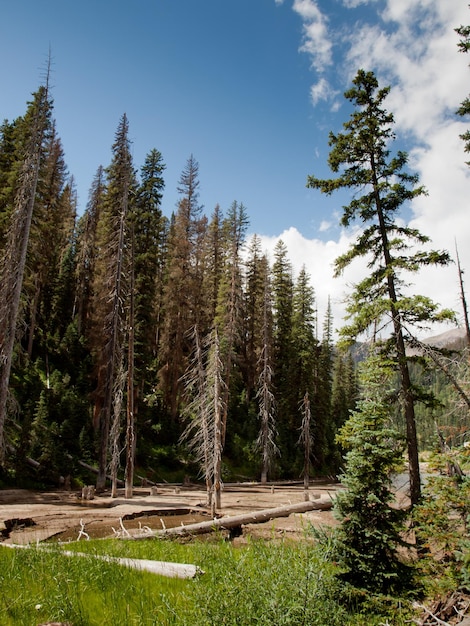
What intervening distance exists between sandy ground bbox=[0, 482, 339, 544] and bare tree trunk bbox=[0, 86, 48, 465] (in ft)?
11.6

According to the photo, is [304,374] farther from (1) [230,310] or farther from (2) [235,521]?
(2) [235,521]

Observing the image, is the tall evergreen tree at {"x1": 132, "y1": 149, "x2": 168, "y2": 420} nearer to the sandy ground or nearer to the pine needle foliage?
the sandy ground

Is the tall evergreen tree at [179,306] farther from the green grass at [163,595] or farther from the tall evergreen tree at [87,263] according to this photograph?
the green grass at [163,595]

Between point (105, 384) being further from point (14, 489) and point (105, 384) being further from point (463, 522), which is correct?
point (463, 522)

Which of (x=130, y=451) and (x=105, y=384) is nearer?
(x=130, y=451)

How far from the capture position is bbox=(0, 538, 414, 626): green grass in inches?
173

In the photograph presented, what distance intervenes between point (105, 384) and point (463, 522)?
867 inches

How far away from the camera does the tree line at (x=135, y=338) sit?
71.3ft

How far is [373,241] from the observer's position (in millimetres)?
15570

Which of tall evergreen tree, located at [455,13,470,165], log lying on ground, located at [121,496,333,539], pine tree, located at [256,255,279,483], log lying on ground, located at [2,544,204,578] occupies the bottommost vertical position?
log lying on ground, located at [121,496,333,539]

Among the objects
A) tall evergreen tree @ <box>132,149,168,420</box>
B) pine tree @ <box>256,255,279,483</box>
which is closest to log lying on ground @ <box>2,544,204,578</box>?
tall evergreen tree @ <box>132,149,168,420</box>

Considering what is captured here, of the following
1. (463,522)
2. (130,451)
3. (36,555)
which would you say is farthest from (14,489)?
(463,522)

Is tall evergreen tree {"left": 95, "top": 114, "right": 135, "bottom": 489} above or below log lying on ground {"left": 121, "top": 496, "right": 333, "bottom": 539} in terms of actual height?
above

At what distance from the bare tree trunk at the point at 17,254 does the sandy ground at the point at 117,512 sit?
3522 mm
